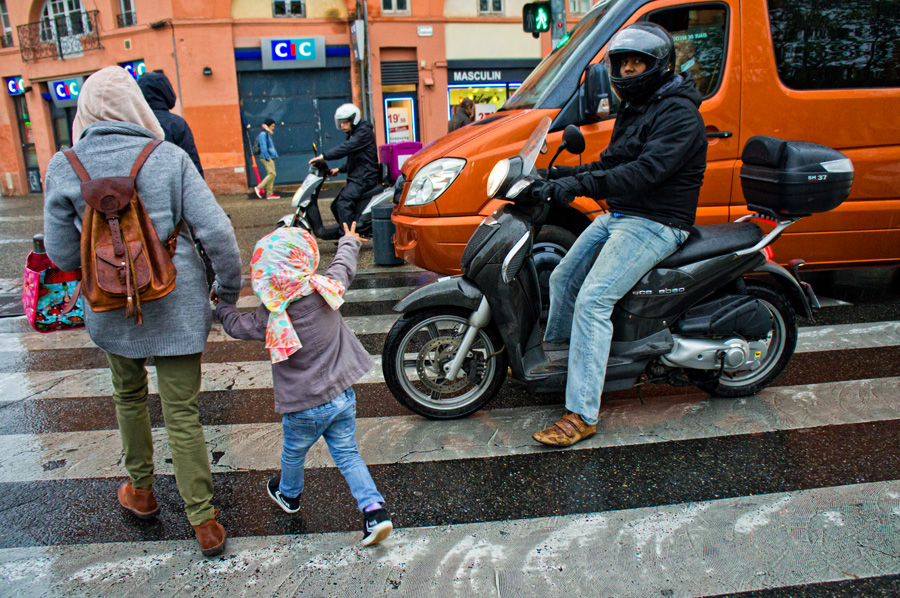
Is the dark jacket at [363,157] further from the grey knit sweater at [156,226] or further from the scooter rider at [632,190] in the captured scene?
the grey knit sweater at [156,226]

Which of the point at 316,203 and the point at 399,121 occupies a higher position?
the point at 399,121

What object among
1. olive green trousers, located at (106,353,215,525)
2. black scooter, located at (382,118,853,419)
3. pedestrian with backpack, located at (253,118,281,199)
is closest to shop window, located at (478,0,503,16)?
pedestrian with backpack, located at (253,118,281,199)

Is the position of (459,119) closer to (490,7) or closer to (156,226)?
(156,226)

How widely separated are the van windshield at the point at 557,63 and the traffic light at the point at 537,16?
479cm

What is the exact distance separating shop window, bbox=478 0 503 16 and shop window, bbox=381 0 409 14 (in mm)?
2313

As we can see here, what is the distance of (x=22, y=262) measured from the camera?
9.10 metres

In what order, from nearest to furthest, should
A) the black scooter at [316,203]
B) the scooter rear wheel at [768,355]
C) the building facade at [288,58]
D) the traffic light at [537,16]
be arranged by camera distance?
the scooter rear wheel at [768,355] < the black scooter at [316,203] < the traffic light at [537,16] < the building facade at [288,58]

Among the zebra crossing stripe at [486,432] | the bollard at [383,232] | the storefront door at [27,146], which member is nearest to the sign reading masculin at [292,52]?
the storefront door at [27,146]

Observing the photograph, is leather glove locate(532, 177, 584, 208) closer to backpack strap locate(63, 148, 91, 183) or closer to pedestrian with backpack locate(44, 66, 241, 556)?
pedestrian with backpack locate(44, 66, 241, 556)

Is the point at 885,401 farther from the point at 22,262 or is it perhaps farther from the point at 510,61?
the point at 510,61

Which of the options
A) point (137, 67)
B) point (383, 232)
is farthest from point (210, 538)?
point (137, 67)

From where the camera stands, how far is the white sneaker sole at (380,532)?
8.58ft

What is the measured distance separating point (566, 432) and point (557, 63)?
2952mm

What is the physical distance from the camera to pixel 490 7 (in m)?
21.0
